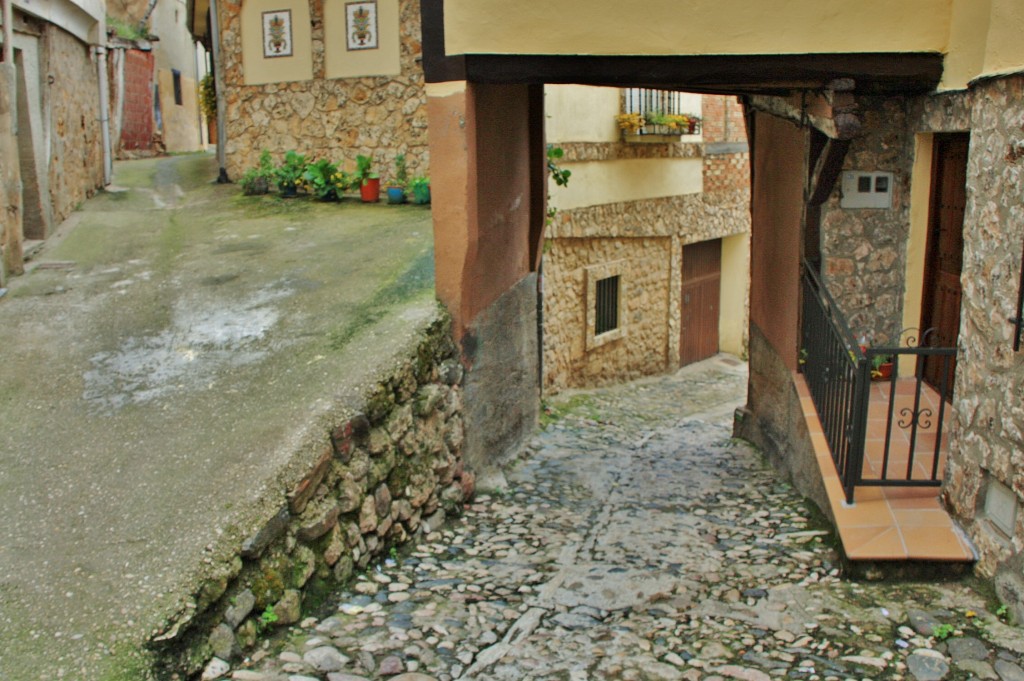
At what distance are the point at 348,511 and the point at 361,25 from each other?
28.3 feet

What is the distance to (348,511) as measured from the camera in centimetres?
512

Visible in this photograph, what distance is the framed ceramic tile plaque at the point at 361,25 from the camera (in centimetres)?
1192

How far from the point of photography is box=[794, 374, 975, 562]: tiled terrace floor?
16.2 feet

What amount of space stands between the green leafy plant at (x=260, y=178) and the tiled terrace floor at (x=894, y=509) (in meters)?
8.56

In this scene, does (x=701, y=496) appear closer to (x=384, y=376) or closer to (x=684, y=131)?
(x=384, y=376)

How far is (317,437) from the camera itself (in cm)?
502

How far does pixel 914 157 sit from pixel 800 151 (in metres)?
0.86

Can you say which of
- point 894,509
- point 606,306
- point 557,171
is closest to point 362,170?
point 557,171

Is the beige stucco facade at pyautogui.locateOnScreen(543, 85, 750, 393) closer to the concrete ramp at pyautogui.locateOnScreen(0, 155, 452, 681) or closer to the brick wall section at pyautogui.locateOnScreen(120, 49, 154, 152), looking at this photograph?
the concrete ramp at pyautogui.locateOnScreen(0, 155, 452, 681)

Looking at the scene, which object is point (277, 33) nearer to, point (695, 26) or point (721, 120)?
point (721, 120)

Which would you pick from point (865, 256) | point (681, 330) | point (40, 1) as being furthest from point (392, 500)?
point (681, 330)

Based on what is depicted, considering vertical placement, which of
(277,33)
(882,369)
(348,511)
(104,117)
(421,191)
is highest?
(277,33)

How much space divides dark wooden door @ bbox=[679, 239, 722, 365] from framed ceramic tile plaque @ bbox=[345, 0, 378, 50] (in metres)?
5.92

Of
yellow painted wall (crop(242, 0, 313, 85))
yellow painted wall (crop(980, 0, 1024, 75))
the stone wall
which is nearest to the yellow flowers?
the stone wall
